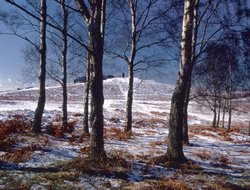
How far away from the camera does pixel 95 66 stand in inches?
282

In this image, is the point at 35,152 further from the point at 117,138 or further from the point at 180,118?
the point at 117,138

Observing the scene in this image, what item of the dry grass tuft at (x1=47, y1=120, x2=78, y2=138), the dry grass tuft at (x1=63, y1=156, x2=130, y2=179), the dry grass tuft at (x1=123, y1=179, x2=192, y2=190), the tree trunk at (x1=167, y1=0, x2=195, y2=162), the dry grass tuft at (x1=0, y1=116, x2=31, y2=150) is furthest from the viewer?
the dry grass tuft at (x1=47, y1=120, x2=78, y2=138)

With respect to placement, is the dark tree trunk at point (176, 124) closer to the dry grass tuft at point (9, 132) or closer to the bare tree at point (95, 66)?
the bare tree at point (95, 66)

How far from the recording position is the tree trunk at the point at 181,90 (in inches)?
323

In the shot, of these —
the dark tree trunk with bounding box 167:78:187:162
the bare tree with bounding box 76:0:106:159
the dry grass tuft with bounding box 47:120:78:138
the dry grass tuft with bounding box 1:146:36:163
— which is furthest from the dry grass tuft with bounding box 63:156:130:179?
the dry grass tuft with bounding box 47:120:78:138

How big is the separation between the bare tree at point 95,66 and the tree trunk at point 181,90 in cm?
220

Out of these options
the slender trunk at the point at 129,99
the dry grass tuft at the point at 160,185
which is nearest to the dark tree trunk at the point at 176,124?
the dry grass tuft at the point at 160,185

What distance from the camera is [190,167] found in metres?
7.97

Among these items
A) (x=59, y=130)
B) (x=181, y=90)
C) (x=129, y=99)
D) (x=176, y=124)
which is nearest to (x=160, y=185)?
(x=176, y=124)

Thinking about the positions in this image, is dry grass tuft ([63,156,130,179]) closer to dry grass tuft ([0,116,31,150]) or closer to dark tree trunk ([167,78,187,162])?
dark tree trunk ([167,78,187,162])

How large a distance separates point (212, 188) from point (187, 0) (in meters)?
5.03

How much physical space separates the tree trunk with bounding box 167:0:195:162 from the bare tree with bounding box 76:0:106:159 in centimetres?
220

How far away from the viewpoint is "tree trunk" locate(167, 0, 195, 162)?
8211 millimetres

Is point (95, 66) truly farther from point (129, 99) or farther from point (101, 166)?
point (129, 99)
